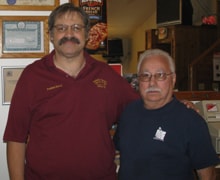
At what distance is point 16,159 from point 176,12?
5881 millimetres

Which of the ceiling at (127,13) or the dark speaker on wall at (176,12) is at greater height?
the ceiling at (127,13)

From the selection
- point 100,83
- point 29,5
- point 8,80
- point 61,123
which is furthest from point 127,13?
point 61,123

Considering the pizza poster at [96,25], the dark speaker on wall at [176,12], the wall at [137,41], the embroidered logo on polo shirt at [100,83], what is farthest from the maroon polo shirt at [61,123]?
the wall at [137,41]

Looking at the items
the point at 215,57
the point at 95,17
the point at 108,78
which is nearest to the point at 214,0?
the point at 215,57

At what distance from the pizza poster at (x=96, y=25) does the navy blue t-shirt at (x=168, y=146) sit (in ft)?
2.58

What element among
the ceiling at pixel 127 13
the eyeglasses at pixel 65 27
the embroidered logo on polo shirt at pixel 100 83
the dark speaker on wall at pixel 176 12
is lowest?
the embroidered logo on polo shirt at pixel 100 83

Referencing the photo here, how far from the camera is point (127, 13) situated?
9.36 metres

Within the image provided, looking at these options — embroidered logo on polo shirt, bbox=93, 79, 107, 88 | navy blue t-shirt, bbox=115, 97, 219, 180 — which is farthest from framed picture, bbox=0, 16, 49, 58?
navy blue t-shirt, bbox=115, 97, 219, 180

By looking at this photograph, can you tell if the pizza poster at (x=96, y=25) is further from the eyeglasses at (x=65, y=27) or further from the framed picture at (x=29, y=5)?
the eyeglasses at (x=65, y=27)

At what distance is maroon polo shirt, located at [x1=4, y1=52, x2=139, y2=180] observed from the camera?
1646 mm

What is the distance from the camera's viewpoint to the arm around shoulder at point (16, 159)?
5.56ft

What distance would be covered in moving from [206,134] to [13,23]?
1.28 m

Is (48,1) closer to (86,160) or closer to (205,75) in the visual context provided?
(86,160)

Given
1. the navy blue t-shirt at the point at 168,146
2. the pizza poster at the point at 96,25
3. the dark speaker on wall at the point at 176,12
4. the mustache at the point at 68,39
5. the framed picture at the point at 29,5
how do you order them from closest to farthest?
the navy blue t-shirt at the point at 168,146
the mustache at the point at 68,39
the framed picture at the point at 29,5
the pizza poster at the point at 96,25
the dark speaker on wall at the point at 176,12
